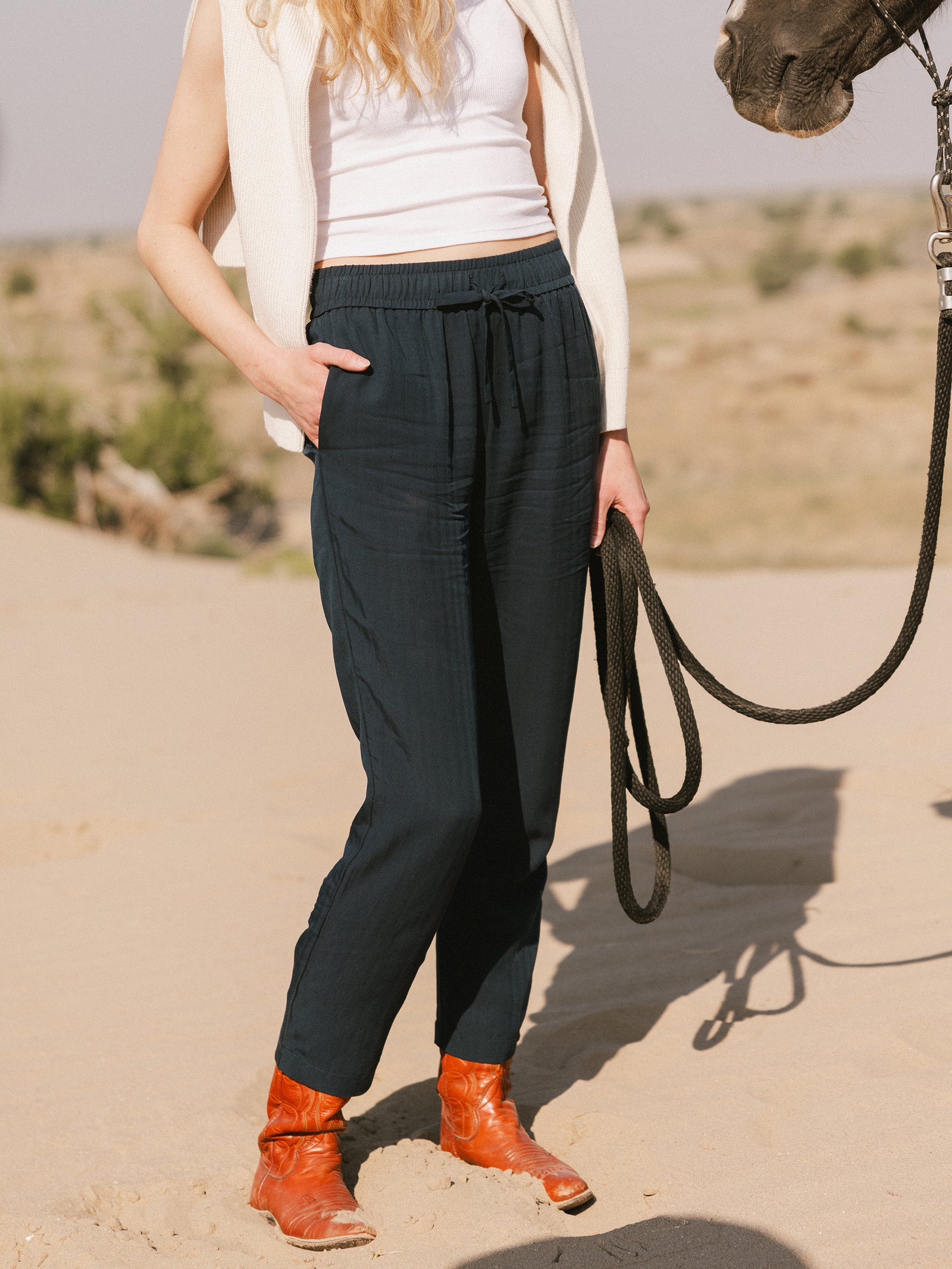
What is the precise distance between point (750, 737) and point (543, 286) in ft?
10.3

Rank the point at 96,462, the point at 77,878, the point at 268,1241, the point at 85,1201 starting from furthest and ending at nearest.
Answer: the point at 96,462 < the point at 77,878 < the point at 85,1201 < the point at 268,1241

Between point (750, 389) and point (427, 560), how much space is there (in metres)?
17.7

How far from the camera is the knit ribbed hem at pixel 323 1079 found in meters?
1.92

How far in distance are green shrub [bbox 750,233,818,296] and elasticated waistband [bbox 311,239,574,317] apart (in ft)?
99.7

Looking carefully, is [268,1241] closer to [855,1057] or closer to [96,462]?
[855,1057]

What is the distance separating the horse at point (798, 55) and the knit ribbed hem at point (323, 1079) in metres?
1.83

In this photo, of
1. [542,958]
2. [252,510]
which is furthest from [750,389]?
[542,958]

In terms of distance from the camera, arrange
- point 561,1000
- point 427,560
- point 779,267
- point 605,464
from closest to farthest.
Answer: point 427,560, point 605,464, point 561,1000, point 779,267

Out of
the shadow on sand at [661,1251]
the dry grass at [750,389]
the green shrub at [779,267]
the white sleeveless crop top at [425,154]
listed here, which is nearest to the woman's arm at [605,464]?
the white sleeveless crop top at [425,154]

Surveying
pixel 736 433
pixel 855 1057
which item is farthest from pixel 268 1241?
pixel 736 433

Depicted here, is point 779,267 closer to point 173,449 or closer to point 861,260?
point 861,260

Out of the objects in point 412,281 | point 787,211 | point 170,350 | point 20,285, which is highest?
point 787,211

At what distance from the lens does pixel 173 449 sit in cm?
1250

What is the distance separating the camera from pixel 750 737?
4711 mm
